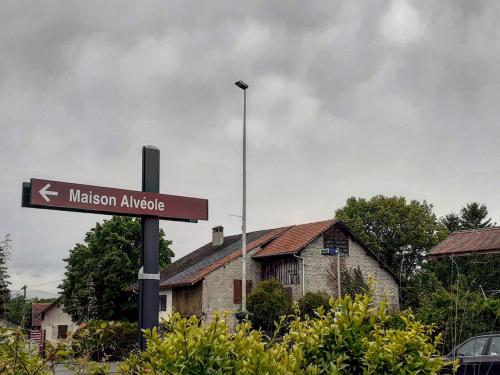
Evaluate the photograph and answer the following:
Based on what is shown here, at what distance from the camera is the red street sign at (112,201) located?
689cm

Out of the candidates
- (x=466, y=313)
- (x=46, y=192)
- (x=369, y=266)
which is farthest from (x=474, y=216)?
(x=46, y=192)

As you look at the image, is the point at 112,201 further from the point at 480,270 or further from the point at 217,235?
the point at 217,235

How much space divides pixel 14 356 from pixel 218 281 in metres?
33.0

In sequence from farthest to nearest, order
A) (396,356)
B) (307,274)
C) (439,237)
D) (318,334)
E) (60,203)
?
1. (439,237)
2. (307,274)
3. (60,203)
4. (318,334)
5. (396,356)

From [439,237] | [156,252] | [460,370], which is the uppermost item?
[439,237]

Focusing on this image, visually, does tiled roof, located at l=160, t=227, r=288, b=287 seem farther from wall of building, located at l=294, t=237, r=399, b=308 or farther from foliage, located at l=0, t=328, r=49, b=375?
foliage, located at l=0, t=328, r=49, b=375

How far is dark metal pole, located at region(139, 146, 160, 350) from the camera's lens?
24.4 ft

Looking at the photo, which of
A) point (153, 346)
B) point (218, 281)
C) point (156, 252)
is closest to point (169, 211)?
point (156, 252)

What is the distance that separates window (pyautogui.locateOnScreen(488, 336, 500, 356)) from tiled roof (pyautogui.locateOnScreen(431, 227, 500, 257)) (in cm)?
2127

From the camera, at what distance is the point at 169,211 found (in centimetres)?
773

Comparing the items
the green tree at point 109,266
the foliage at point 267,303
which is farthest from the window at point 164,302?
the foliage at point 267,303

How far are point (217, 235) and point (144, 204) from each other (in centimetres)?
4039

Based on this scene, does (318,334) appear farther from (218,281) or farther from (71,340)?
(218,281)

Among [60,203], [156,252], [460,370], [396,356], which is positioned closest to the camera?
[396,356]
